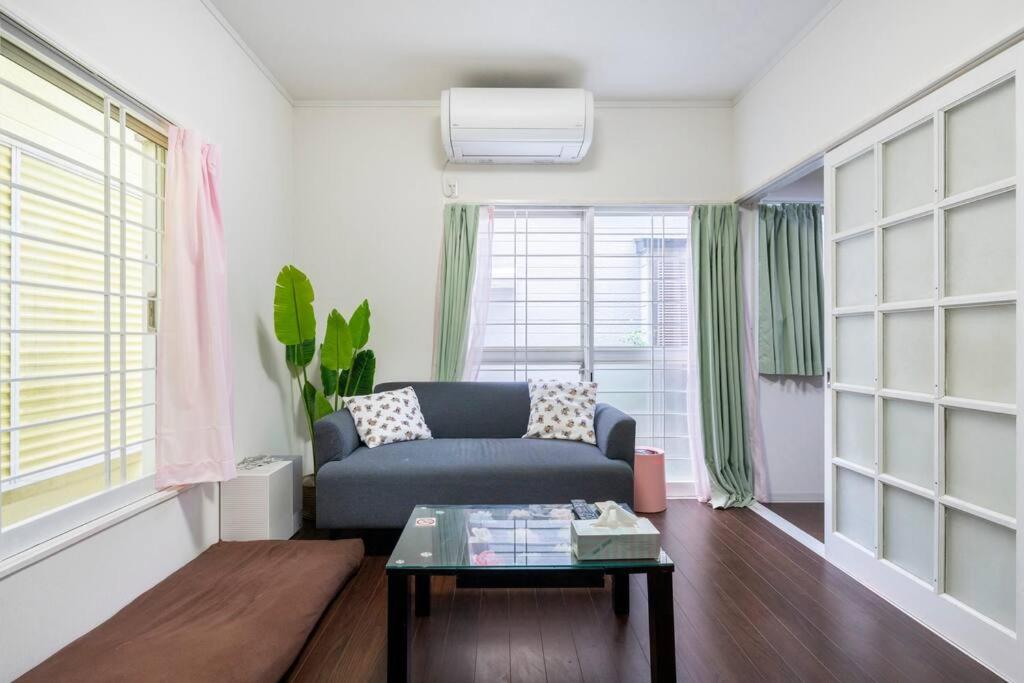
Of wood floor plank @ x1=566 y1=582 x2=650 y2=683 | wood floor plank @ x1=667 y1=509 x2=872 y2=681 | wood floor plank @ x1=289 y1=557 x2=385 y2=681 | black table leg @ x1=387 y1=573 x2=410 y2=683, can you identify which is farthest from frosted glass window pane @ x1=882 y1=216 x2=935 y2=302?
wood floor plank @ x1=289 y1=557 x2=385 y2=681

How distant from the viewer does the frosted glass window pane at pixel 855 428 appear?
238 cm

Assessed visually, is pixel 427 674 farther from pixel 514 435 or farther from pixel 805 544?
pixel 805 544

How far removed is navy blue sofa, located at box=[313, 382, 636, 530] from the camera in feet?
8.73

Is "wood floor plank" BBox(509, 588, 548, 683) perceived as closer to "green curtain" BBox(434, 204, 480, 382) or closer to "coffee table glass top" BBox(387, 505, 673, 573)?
"coffee table glass top" BBox(387, 505, 673, 573)

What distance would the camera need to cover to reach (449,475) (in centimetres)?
268

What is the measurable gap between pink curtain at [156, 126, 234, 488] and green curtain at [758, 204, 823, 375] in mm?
3291

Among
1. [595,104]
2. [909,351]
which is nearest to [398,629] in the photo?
[909,351]

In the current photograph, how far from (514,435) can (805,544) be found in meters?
1.73

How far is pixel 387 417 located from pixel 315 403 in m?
0.47

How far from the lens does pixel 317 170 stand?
12.1 feet

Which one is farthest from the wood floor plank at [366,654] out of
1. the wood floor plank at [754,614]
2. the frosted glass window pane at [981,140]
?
the frosted glass window pane at [981,140]

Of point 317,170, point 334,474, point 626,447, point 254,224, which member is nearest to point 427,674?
point 334,474

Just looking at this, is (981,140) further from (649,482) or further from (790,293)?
(649,482)

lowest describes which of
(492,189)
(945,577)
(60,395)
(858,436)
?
(945,577)
